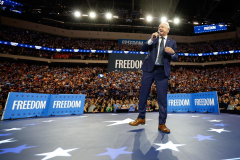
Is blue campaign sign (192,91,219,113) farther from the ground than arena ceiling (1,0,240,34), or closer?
closer

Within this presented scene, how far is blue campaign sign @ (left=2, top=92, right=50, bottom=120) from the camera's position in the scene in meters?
4.10

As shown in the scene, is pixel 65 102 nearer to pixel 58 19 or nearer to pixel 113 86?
pixel 113 86

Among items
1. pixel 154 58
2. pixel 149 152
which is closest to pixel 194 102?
pixel 154 58

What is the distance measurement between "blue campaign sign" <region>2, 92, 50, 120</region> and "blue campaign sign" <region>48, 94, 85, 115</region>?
0.84 ft

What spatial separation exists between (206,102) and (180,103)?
1.16 m

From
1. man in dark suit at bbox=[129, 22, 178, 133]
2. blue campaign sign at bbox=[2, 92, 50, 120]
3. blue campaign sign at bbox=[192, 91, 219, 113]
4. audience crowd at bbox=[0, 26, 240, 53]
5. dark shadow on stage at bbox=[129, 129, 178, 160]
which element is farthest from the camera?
audience crowd at bbox=[0, 26, 240, 53]

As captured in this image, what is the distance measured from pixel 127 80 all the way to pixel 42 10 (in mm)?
11941

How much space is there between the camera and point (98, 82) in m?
14.7

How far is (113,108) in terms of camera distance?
7.10 metres

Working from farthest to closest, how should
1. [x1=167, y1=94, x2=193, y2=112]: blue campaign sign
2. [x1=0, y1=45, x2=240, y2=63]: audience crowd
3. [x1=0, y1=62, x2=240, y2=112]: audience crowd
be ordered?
[x1=0, y1=45, x2=240, y2=63]: audience crowd < [x1=0, y1=62, x2=240, y2=112]: audience crowd < [x1=167, y1=94, x2=193, y2=112]: blue campaign sign

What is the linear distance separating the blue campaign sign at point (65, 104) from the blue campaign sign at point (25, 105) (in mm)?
257

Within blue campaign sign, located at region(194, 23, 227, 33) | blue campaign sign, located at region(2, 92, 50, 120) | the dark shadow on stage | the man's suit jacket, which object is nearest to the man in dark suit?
the man's suit jacket

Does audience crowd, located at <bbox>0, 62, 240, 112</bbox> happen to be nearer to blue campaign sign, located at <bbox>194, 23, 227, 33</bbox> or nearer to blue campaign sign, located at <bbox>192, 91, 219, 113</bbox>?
blue campaign sign, located at <bbox>192, 91, 219, 113</bbox>

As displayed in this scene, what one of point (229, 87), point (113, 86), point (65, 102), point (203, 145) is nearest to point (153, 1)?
point (113, 86)
